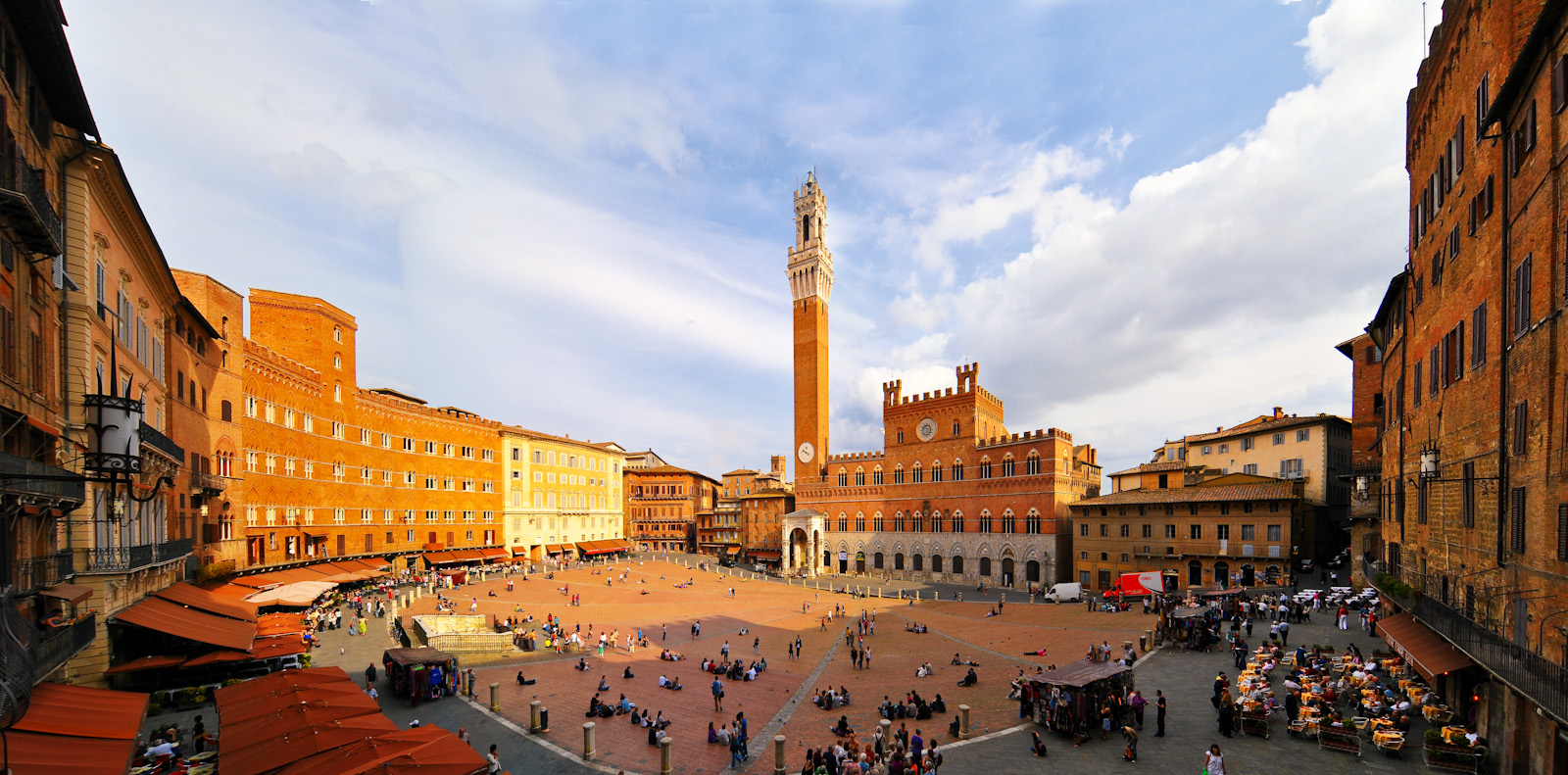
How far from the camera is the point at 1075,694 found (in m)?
18.0

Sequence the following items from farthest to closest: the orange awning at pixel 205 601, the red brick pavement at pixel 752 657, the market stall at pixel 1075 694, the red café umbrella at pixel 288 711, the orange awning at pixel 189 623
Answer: the orange awning at pixel 205 601, the red brick pavement at pixel 752 657, the orange awning at pixel 189 623, the market stall at pixel 1075 694, the red café umbrella at pixel 288 711

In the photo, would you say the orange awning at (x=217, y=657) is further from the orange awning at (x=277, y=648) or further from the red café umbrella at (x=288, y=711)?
the red café umbrella at (x=288, y=711)

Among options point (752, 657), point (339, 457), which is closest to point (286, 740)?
point (752, 657)

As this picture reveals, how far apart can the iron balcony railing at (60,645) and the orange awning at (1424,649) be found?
29.1 metres

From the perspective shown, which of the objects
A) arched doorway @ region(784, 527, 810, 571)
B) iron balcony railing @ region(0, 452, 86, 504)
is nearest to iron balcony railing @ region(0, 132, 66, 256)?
iron balcony railing @ region(0, 452, 86, 504)

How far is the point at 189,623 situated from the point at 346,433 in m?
31.9

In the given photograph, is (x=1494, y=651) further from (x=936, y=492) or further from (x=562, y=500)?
(x=562, y=500)

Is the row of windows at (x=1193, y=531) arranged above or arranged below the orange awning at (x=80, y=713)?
below

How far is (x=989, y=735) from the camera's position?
18906 mm

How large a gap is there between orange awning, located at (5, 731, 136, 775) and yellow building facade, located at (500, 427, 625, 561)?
57.0m

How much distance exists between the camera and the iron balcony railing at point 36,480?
387 inches

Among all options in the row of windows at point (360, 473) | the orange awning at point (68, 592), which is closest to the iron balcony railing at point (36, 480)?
the orange awning at point (68, 592)

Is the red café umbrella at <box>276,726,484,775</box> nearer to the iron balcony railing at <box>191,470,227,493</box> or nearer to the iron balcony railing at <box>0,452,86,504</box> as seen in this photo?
the iron balcony railing at <box>0,452,86,504</box>

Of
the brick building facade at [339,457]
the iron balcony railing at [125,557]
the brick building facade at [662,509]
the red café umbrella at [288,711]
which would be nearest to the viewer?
the red café umbrella at [288,711]
